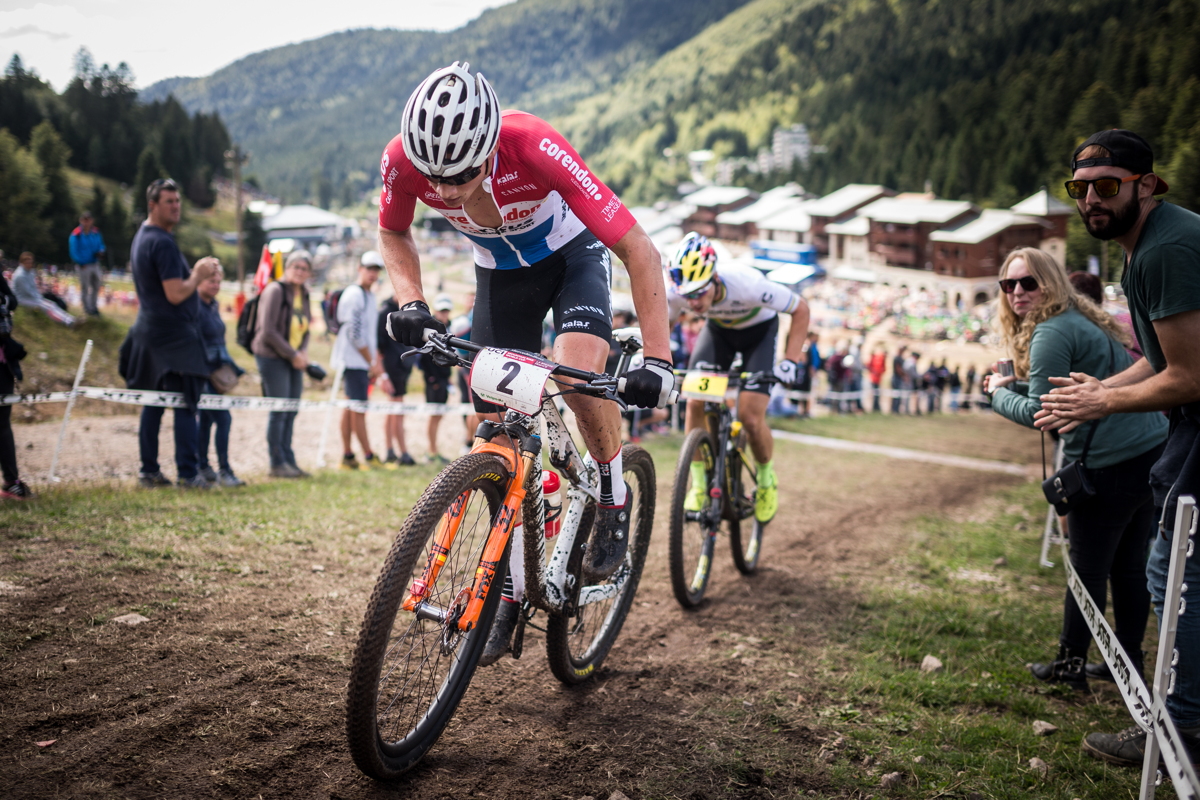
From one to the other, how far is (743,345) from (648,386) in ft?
12.8

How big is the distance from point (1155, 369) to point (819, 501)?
673 cm

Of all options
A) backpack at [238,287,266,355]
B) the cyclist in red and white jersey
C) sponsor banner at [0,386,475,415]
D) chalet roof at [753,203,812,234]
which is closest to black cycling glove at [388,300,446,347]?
the cyclist in red and white jersey

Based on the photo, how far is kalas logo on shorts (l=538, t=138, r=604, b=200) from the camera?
338cm

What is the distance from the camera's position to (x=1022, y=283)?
463cm

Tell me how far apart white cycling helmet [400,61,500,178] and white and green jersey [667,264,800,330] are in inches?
115

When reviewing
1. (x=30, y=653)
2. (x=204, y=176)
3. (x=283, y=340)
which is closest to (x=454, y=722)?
(x=30, y=653)

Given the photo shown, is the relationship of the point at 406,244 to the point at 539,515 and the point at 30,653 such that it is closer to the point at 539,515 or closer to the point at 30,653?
the point at 539,515

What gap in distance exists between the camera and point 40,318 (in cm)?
1808

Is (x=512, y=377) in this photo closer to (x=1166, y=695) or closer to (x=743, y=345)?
(x=1166, y=695)

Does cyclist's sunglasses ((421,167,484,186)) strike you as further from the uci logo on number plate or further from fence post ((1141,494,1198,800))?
fence post ((1141,494,1198,800))

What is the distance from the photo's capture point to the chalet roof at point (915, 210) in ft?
294

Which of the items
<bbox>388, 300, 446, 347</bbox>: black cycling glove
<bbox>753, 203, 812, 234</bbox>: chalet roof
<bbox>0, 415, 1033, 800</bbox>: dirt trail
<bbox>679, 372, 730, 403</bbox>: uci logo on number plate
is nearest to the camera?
<bbox>0, 415, 1033, 800</bbox>: dirt trail

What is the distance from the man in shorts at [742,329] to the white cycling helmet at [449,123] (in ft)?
9.11

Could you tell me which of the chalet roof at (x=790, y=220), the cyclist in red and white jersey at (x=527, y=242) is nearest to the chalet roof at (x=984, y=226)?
the chalet roof at (x=790, y=220)
